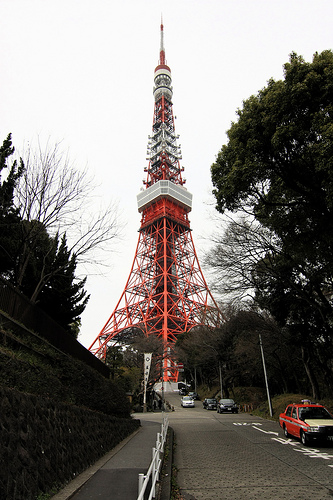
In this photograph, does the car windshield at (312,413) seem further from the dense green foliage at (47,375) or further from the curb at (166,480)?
the dense green foliage at (47,375)

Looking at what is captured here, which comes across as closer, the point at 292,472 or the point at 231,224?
the point at 292,472

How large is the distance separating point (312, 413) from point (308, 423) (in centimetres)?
93

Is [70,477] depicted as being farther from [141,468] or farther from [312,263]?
[312,263]

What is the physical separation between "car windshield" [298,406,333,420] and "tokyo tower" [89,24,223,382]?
22838mm

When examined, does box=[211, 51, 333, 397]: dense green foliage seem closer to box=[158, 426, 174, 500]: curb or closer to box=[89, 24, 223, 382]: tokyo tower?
box=[158, 426, 174, 500]: curb

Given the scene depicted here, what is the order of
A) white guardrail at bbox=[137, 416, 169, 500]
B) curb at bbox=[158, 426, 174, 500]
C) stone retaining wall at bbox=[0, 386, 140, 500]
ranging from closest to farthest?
white guardrail at bbox=[137, 416, 169, 500] → stone retaining wall at bbox=[0, 386, 140, 500] → curb at bbox=[158, 426, 174, 500]

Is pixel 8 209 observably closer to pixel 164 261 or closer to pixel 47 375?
pixel 47 375

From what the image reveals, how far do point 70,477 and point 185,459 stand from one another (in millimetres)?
3546

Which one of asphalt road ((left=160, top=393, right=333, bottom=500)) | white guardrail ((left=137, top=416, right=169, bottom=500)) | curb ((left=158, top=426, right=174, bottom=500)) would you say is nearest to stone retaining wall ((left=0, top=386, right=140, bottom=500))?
white guardrail ((left=137, top=416, right=169, bottom=500))

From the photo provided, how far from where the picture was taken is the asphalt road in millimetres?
4637

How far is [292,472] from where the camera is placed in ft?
18.7

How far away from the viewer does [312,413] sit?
361 inches

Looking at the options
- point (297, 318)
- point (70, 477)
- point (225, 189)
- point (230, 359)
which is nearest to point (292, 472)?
point (70, 477)

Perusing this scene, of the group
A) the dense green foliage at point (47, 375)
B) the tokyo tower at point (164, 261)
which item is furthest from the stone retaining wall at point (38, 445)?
the tokyo tower at point (164, 261)
